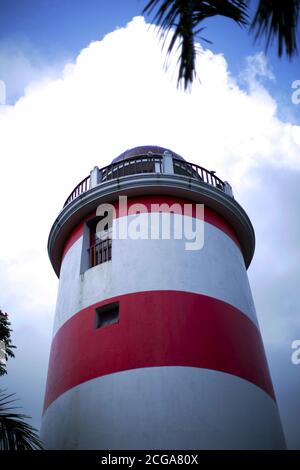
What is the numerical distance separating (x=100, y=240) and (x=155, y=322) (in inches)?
155

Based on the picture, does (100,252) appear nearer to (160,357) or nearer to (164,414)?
(160,357)

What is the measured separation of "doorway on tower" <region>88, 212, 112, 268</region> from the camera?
13.0 metres

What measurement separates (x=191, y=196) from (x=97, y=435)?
787cm

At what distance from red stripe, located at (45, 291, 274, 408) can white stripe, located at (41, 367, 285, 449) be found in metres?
0.31

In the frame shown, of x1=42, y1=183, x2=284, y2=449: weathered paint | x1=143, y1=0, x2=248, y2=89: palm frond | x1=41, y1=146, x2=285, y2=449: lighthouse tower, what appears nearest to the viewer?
x1=143, y1=0, x2=248, y2=89: palm frond

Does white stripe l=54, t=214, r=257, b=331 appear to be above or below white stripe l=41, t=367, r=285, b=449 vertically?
above

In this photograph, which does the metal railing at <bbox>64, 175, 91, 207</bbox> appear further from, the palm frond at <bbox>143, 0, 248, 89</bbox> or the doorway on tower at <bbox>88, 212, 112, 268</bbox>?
the palm frond at <bbox>143, 0, 248, 89</bbox>

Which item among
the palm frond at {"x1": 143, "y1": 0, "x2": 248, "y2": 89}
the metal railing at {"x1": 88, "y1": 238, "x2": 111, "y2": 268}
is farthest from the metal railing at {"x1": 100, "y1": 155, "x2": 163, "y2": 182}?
the palm frond at {"x1": 143, "y1": 0, "x2": 248, "y2": 89}

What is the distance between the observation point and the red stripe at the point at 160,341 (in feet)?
33.9

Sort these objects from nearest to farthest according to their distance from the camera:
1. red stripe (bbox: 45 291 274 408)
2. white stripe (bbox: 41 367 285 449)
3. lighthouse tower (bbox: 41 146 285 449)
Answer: white stripe (bbox: 41 367 285 449) < lighthouse tower (bbox: 41 146 285 449) < red stripe (bbox: 45 291 274 408)

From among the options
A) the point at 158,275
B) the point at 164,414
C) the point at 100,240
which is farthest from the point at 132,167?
the point at 164,414

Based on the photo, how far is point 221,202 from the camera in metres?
14.1
